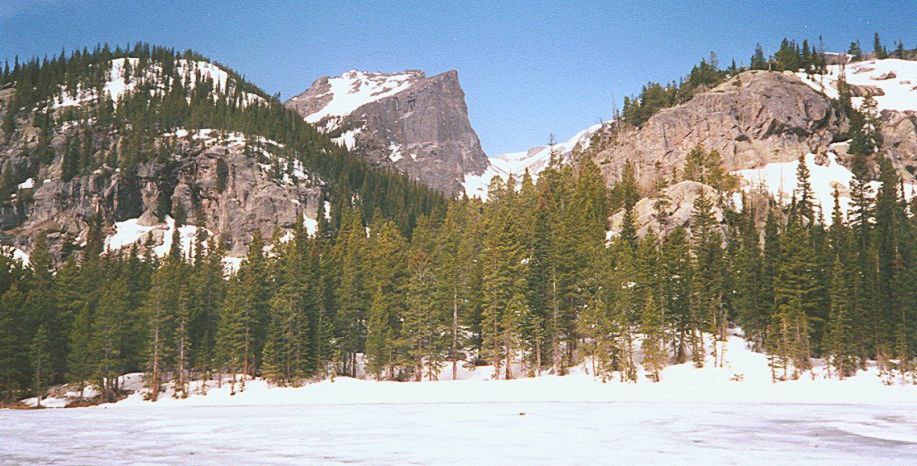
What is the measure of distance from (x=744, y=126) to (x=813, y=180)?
22.0m

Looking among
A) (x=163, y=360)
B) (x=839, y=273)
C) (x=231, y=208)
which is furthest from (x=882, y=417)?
(x=231, y=208)

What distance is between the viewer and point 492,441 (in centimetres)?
1516

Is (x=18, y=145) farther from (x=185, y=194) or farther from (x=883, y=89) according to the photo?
(x=883, y=89)

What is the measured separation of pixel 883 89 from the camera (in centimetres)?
17825

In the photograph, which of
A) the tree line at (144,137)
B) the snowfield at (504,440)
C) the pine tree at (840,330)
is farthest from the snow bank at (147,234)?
the snowfield at (504,440)

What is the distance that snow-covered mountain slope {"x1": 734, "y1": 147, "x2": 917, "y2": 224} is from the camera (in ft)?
399

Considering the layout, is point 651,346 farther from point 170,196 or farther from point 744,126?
point 170,196

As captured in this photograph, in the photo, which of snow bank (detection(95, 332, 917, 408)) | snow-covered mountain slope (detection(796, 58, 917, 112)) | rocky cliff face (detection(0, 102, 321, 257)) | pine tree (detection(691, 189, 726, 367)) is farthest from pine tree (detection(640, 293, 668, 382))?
snow-covered mountain slope (detection(796, 58, 917, 112))

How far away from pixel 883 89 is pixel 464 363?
597 ft

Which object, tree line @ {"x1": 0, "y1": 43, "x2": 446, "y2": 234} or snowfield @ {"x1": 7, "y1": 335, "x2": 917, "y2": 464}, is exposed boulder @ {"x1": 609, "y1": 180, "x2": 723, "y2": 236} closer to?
tree line @ {"x1": 0, "y1": 43, "x2": 446, "y2": 234}

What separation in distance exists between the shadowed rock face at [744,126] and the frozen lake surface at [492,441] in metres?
134

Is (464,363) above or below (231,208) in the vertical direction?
below

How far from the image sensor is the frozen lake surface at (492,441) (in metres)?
12.3

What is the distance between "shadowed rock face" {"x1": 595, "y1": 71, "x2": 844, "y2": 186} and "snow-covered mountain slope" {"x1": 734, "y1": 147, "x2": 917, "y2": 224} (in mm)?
3711
